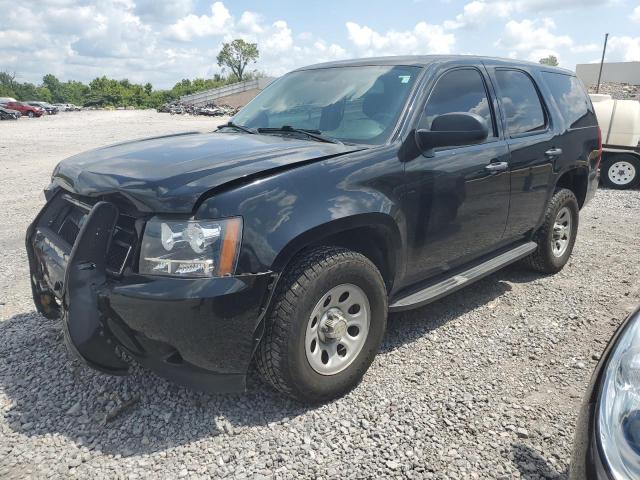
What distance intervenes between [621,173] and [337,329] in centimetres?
1005

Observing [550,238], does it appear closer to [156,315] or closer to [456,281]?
[456,281]

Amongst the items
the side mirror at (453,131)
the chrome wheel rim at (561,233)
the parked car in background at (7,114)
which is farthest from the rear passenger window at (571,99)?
the parked car in background at (7,114)

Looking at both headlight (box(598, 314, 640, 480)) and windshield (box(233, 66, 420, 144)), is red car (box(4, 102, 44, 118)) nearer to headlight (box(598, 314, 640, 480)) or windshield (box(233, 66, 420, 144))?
windshield (box(233, 66, 420, 144))

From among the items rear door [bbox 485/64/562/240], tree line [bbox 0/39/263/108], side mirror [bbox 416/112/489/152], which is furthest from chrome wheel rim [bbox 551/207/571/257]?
tree line [bbox 0/39/263/108]

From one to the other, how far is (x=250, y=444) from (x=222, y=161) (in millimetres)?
1450

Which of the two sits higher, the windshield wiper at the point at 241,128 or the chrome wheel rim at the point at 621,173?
the windshield wiper at the point at 241,128

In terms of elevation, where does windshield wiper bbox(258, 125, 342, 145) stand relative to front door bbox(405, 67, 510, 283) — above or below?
above

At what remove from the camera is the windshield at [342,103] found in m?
3.18

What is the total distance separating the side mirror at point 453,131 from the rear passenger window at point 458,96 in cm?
16

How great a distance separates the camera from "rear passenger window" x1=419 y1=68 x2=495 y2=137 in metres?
3.32

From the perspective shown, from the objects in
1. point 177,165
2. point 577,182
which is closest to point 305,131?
point 177,165

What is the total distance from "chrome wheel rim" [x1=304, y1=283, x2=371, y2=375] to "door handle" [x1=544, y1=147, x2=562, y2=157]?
243cm

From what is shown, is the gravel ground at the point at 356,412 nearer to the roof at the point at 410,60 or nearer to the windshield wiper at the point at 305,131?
the windshield wiper at the point at 305,131

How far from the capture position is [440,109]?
133 inches
